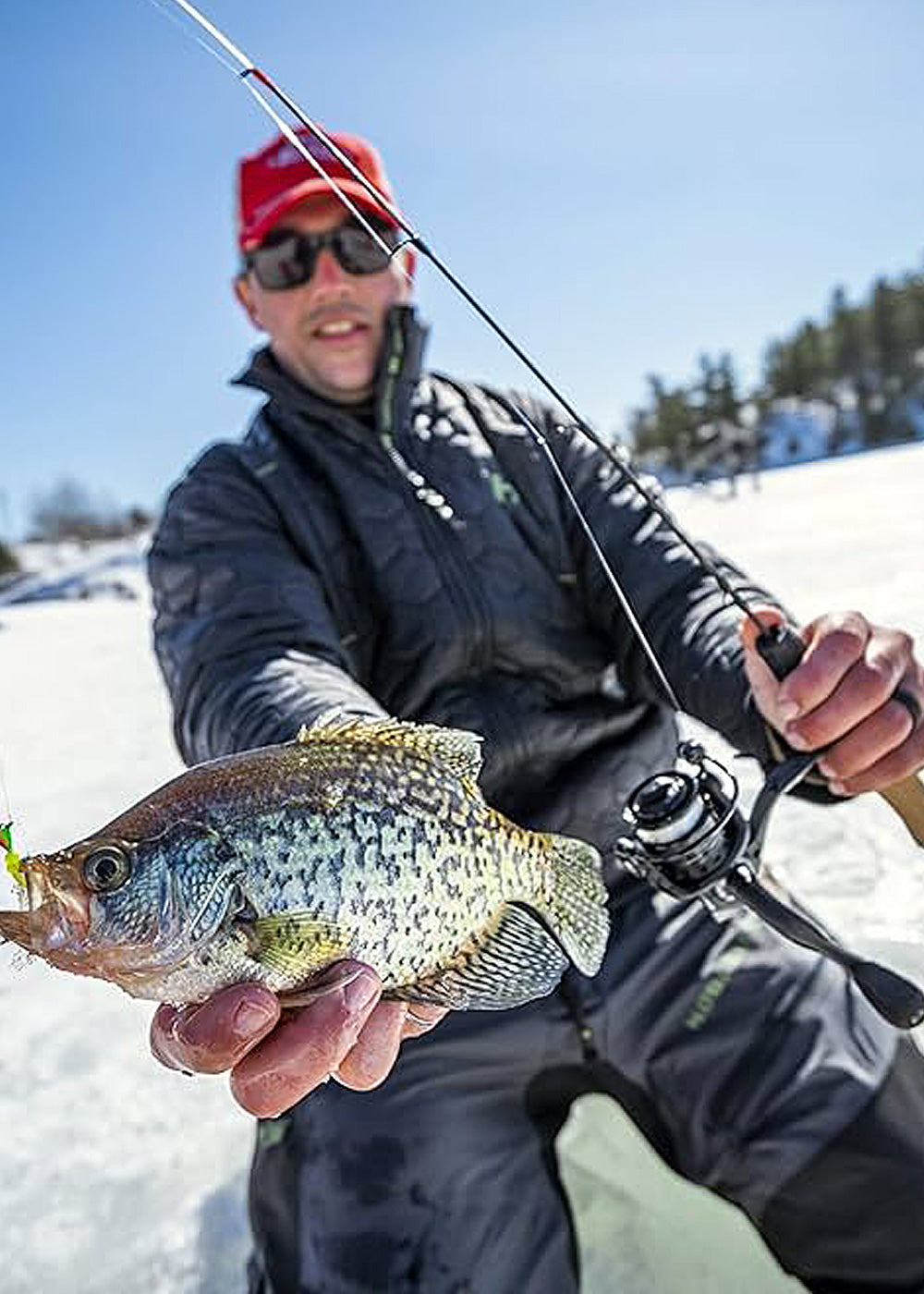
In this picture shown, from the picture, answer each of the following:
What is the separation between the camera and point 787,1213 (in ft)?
6.47

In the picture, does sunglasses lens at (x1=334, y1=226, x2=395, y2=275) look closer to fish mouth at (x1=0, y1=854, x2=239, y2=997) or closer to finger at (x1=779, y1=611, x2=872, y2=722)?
finger at (x1=779, y1=611, x2=872, y2=722)

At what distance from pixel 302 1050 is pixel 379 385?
1935mm

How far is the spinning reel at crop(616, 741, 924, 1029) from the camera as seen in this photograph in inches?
62.4

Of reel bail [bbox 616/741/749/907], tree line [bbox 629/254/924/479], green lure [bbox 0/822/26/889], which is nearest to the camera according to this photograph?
green lure [bbox 0/822/26/889]

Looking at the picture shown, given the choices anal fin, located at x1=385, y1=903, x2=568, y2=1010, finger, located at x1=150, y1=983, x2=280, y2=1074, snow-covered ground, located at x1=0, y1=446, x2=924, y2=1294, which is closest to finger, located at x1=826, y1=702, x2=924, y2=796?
anal fin, located at x1=385, y1=903, x2=568, y2=1010

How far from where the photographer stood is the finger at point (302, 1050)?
3.75 feet

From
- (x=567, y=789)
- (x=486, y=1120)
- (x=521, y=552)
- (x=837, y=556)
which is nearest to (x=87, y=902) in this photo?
(x=486, y=1120)

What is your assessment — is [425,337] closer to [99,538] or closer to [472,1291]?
[472,1291]

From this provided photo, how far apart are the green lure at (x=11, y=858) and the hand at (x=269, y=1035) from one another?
0.23 metres

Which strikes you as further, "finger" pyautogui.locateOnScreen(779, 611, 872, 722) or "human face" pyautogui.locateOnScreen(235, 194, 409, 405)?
"human face" pyautogui.locateOnScreen(235, 194, 409, 405)

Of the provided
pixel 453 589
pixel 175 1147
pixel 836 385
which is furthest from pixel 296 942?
pixel 836 385

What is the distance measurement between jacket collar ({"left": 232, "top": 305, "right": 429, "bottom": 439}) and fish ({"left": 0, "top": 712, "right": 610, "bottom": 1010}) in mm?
1429

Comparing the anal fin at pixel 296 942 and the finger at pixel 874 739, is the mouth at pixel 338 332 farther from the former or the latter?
the anal fin at pixel 296 942

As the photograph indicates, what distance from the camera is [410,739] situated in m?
1.35
